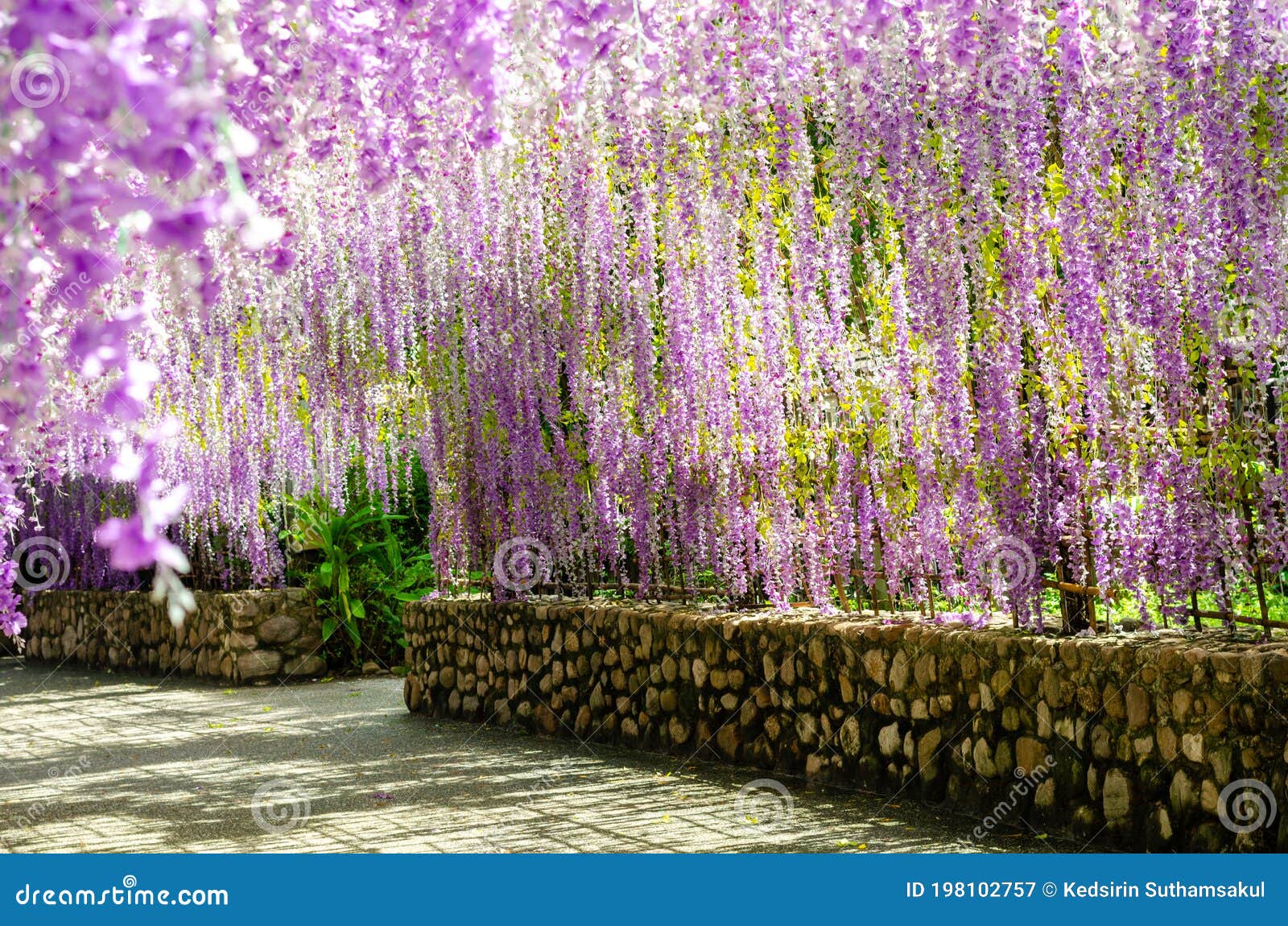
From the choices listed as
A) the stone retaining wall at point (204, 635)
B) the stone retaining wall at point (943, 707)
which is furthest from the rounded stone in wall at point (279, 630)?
the stone retaining wall at point (943, 707)

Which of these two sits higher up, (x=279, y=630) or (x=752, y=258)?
(x=752, y=258)

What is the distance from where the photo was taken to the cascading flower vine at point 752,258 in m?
1.96

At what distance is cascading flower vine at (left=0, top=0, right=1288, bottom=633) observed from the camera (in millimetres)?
1962

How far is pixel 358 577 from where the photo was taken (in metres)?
10.6

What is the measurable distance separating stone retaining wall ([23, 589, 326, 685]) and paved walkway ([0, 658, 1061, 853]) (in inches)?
71.0

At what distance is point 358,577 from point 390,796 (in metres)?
5.25

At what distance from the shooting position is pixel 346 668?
10.7 metres

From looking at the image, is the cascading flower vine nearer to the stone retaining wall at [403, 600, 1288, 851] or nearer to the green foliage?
the stone retaining wall at [403, 600, 1288, 851]

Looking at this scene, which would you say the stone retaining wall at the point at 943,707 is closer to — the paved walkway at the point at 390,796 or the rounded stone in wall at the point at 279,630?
the paved walkway at the point at 390,796

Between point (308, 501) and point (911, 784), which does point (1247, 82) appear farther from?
point (308, 501)

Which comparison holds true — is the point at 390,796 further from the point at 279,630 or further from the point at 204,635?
the point at 204,635

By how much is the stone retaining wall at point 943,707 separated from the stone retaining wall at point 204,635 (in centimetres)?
345

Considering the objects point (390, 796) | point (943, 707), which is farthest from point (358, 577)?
point (943, 707)

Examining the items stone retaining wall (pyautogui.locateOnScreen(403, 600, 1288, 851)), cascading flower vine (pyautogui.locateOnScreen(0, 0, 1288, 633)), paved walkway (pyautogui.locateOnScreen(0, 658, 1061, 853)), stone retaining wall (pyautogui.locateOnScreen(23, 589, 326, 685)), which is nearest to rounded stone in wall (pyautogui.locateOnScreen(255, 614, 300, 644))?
stone retaining wall (pyautogui.locateOnScreen(23, 589, 326, 685))
